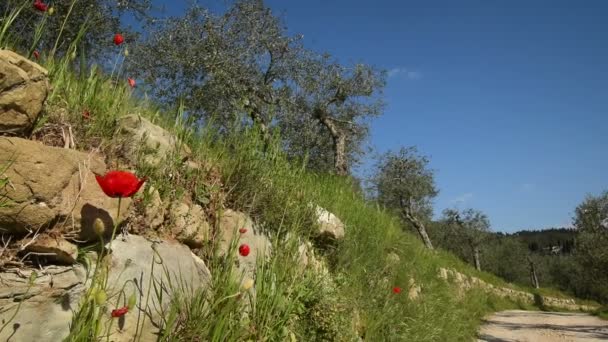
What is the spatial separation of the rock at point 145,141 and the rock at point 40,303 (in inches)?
50.6

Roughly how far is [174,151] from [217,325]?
166 cm

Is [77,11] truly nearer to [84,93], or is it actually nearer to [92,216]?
[84,93]

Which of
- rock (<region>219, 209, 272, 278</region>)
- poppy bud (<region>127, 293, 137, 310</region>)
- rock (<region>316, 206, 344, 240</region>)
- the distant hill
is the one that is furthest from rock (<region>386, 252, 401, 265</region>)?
the distant hill

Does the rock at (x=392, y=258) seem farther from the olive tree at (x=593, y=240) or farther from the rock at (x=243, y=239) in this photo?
the olive tree at (x=593, y=240)

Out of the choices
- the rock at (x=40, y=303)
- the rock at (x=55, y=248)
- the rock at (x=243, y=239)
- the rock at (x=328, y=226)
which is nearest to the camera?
the rock at (x=40, y=303)

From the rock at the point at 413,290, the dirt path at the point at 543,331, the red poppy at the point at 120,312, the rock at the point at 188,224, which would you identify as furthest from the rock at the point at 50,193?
the dirt path at the point at 543,331

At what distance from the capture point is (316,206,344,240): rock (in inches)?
217

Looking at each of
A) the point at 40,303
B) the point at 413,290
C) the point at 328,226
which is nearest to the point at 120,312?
the point at 40,303

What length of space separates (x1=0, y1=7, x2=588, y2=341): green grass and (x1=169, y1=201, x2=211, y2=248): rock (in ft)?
0.35

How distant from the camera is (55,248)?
2271mm

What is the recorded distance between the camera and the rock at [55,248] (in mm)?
2246

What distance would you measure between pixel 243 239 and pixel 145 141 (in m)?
1.29

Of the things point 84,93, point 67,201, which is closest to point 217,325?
point 67,201

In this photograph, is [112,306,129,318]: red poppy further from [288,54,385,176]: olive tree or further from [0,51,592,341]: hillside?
[288,54,385,176]: olive tree
